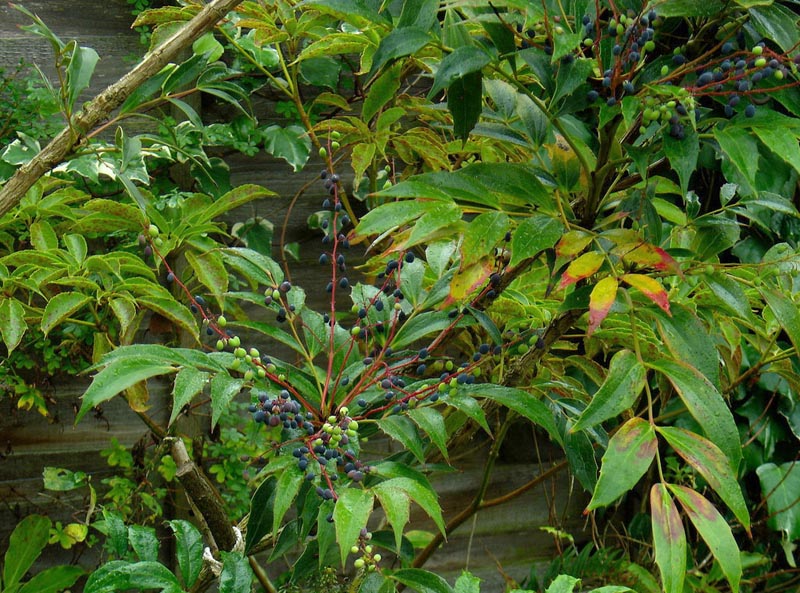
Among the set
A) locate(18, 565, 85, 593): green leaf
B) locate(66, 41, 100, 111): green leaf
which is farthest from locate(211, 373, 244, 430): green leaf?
locate(18, 565, 85, 593): green leaf

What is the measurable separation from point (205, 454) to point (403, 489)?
87cm

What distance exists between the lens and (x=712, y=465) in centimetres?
67

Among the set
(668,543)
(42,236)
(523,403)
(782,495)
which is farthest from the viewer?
(782,495)

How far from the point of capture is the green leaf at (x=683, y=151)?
733 mm

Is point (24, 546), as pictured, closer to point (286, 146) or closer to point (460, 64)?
point (286, 146)

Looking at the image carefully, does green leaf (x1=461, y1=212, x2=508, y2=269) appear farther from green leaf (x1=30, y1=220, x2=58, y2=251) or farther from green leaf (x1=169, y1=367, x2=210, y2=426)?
green leaf (x1=30, y1=220, x2=58, y2=251)

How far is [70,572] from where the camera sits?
1.19 metres

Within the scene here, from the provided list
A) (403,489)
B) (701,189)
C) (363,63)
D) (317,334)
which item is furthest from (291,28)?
(701,189)

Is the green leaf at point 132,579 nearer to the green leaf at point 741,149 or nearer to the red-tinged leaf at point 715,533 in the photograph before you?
the red-tinged leaf at point 715,533

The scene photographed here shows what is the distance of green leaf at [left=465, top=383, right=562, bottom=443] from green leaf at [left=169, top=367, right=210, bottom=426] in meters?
0.26

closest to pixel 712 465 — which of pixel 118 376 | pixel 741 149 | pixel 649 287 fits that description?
pixel 649 287

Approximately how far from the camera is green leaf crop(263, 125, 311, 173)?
4.80 ft

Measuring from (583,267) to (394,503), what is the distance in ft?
0.85

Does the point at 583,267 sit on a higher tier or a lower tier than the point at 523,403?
higher
